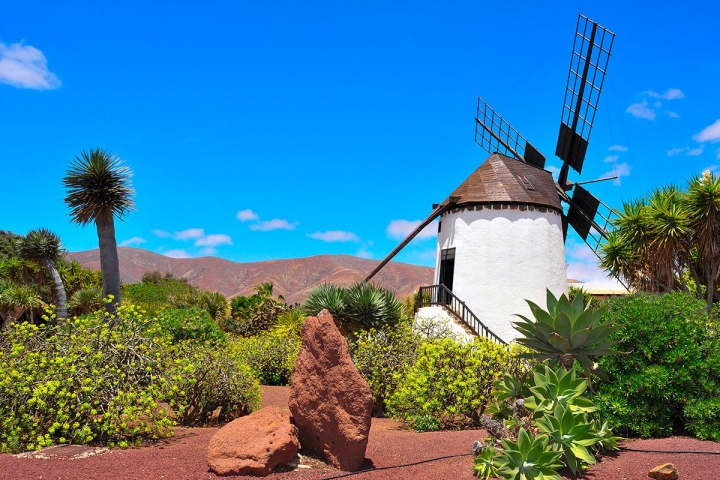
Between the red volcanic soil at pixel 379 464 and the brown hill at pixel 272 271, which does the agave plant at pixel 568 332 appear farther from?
the brown hill at pixel 272 271

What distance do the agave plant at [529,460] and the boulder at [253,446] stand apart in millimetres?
2617

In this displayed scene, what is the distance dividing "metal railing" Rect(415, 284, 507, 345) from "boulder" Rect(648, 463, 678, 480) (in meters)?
10.7

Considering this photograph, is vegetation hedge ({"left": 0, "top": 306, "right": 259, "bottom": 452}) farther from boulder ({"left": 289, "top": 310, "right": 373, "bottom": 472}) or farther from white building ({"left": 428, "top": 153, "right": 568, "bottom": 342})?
white building ({"left": 428, "top": 153, "right": 568, "bottom": 342})

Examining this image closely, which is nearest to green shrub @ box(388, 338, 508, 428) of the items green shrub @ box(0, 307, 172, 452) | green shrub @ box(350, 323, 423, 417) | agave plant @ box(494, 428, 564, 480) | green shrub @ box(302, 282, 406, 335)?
green shrub @ box(350, 323, 423, 417)

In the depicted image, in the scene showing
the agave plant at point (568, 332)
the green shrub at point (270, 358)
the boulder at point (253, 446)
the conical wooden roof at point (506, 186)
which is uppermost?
the conical wooden roof at point (506, 186)

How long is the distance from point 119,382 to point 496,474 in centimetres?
589

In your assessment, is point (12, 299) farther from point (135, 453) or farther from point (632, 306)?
point (632, 306)

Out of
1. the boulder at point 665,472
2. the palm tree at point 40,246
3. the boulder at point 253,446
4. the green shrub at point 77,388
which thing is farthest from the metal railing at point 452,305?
the palm tree at point 40,246

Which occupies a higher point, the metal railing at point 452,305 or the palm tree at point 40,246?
the palm tree at point 40,246

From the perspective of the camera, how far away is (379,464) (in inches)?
287

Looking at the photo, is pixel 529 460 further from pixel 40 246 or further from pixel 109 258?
pixel 40 246

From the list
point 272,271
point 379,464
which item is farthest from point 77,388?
point 272,271

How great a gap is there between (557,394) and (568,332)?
2.88 ft

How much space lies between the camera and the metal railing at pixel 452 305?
1778 centimetres
